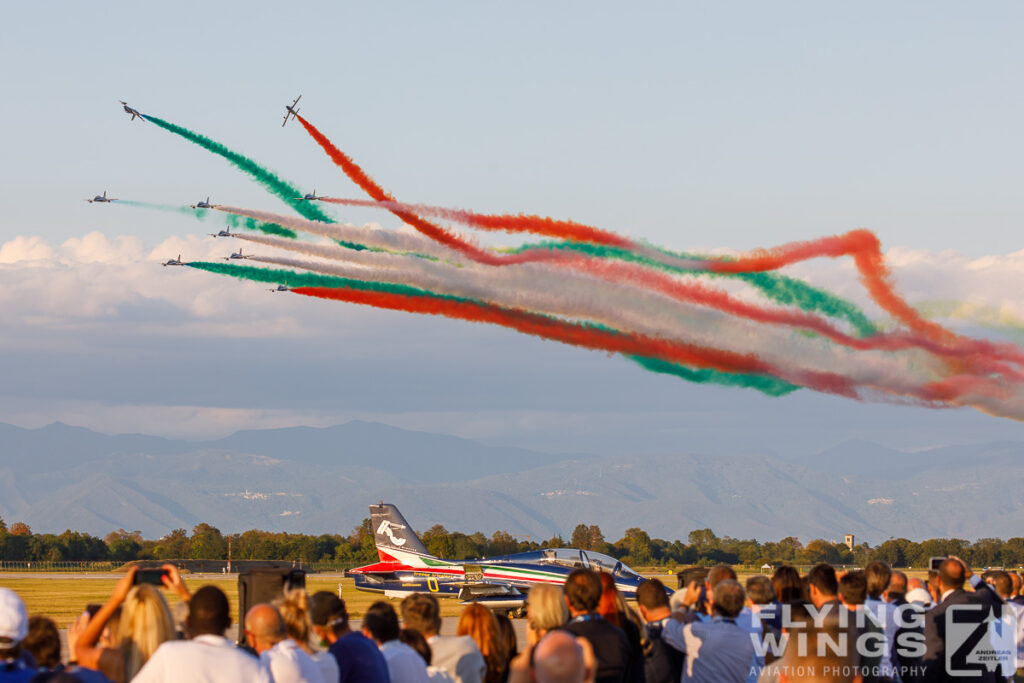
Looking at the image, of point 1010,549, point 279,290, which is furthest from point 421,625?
point 1010,549

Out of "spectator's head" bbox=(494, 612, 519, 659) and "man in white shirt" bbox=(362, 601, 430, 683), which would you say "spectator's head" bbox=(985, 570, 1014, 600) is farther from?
"man in white shirt" bbox=(362, 601, 430, 683)

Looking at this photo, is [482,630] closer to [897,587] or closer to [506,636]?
[506,636]

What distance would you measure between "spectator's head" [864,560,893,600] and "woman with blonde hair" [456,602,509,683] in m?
4.87

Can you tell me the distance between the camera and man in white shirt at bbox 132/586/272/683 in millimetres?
8156

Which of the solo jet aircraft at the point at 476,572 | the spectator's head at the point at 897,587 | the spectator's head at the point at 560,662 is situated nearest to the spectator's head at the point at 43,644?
the spectator's head at the point at 560,662

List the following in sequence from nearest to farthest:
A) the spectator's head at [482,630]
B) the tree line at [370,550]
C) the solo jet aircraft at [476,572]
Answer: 1. the spectator's head at [482,630]
2. the solo jet aircraft at [476,572]
3. the tree line at [370,550]

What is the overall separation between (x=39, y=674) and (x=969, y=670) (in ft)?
37.7

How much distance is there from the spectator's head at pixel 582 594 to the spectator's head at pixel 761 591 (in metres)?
2.89

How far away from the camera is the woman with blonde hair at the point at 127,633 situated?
848cm

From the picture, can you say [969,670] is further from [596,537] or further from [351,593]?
[596,537]

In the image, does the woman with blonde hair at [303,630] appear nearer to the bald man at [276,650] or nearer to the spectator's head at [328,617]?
the bald man at [276,650]

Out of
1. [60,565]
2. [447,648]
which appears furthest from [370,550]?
[447,648]

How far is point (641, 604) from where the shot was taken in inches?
472

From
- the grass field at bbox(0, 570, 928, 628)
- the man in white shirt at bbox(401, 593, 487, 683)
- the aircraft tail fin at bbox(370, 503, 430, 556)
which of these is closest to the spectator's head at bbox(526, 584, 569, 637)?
the man in white shirt at bbox(401, 593, 487, 683)
